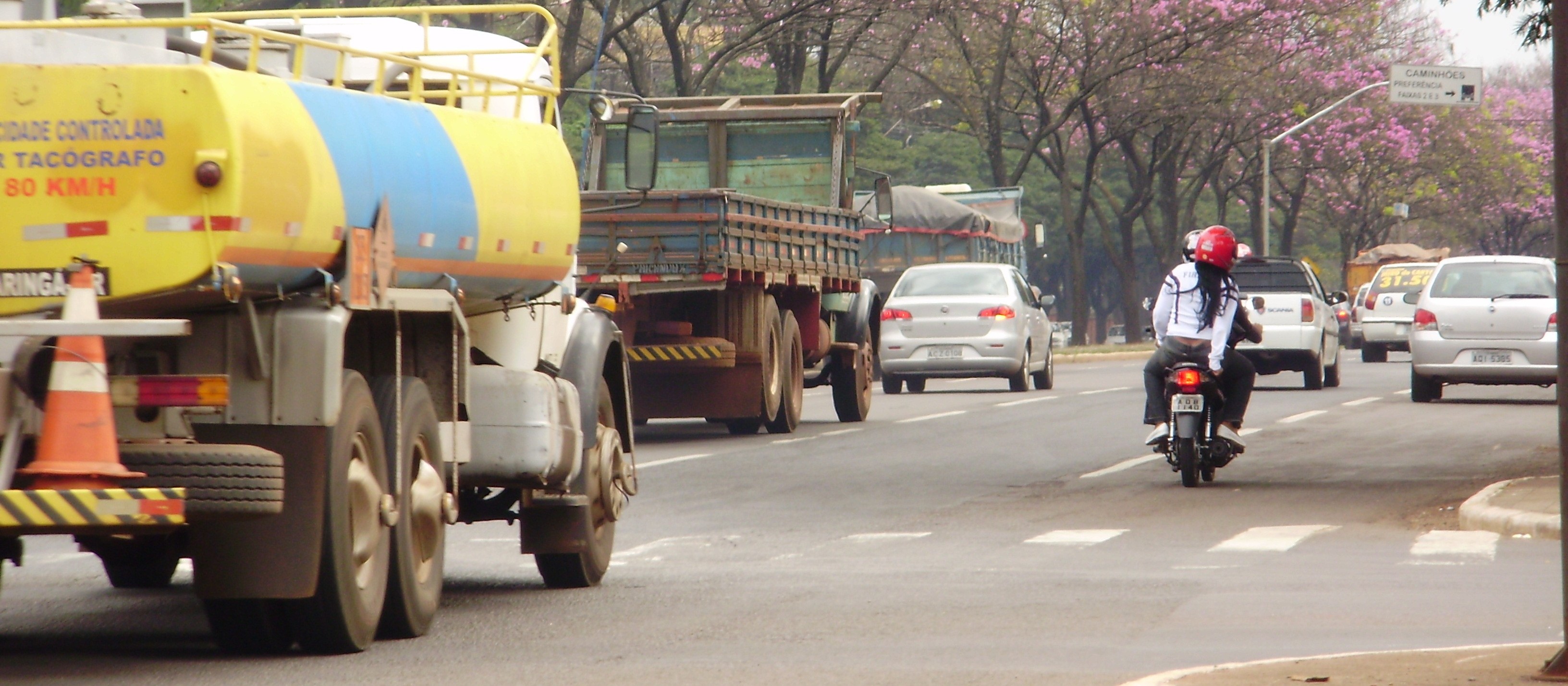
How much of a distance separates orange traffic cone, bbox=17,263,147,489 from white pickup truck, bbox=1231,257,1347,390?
2133cm

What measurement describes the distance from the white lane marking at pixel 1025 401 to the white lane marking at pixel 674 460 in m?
7.13

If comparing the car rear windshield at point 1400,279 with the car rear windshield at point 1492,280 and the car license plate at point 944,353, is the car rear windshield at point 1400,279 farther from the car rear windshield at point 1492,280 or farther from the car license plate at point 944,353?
the car rear windshield at point 1492,280

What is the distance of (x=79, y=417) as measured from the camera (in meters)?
6.25

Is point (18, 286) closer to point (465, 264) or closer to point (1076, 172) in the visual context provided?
point (465, 264)

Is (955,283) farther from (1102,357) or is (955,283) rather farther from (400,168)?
(400,168)

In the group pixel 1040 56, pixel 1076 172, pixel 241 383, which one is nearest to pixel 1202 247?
pixel 241 383

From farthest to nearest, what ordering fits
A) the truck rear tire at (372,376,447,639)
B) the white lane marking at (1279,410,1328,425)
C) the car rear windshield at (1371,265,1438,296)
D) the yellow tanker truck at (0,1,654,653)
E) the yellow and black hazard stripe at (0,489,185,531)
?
the car rear windshield at (1371,265,1438,296) → the white lane marking at (1279,410,1328,425) → the truck rear tire at (372,376,447,639) → the yellow tanker truck at (0,1,654,653) → the yellow and black hazard stripe at (0,489,185,531)

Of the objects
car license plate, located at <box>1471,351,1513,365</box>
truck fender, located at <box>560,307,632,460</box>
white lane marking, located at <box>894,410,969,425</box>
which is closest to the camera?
truck fender, located at <box>560,307,632,460</box>

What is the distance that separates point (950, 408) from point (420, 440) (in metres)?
16.6

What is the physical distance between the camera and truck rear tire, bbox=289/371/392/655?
22.9 feet

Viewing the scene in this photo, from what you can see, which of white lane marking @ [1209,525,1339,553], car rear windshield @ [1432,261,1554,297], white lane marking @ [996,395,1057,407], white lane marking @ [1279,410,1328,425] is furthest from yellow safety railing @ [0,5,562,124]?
car rear windshield @ [1432,261,1554,297]

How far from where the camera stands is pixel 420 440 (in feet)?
26.0

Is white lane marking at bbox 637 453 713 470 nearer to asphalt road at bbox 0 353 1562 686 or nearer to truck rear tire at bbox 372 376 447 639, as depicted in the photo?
asphalt road at bbox 0 353 1562 686

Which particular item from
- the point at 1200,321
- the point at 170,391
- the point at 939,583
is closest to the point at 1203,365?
the point at 1200,321
